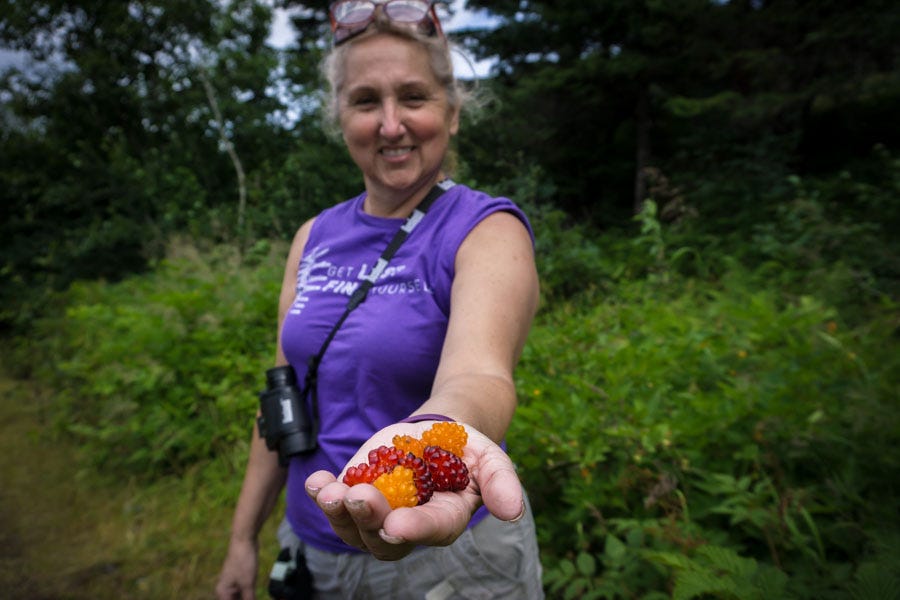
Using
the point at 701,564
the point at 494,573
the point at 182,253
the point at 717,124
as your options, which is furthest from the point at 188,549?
the point at 717,124

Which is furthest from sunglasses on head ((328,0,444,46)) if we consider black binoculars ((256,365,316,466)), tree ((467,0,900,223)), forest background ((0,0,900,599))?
tree ((467,0,900,223))

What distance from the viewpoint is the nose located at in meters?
1.43

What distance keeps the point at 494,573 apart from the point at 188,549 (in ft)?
9.37

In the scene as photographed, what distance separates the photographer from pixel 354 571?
134cm

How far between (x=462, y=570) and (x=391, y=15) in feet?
4.77

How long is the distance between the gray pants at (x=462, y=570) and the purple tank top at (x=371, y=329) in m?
0.07

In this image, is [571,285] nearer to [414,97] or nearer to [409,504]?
[414,97]

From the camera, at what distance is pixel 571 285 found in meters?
5.45

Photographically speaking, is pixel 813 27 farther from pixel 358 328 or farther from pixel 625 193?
pixel 358 328

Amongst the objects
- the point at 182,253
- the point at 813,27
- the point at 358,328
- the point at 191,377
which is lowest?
the point at 191,377

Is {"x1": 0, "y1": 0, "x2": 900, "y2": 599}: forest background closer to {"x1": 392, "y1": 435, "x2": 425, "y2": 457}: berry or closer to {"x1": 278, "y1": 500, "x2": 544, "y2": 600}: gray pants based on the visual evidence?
{"x1": 278, "y1": 500, "x2": 544, "y2": 600}: gray pants

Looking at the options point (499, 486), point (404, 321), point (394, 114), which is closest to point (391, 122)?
point (394, 114)

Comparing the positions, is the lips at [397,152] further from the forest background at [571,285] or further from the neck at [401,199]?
the forest background at [571,285]

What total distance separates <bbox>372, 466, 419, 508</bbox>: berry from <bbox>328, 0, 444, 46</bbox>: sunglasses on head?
1198mm
